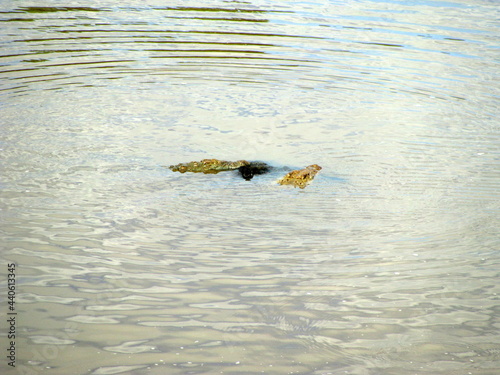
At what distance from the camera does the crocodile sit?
657cm

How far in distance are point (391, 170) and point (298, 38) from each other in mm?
7377

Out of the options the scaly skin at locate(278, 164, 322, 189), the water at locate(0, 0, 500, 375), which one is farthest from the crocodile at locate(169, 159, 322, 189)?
the water at locate(0, 0, 500, 375)

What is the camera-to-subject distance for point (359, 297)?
4625 millimetres

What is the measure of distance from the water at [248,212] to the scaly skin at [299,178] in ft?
0.56

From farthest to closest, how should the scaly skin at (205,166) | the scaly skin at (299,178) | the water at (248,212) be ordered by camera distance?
1. the scaly skin at (205,166)
2. the scaly skin at (299,178)
3. the water at (248,212)

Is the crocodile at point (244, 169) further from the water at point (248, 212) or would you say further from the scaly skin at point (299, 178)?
the water at point (248, 212)

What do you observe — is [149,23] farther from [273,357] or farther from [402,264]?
[273,357]

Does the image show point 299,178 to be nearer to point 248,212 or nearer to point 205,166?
point 248,212

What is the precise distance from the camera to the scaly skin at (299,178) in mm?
6535

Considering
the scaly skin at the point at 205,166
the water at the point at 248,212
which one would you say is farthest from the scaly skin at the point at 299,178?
the scaly skin at the point at 205,166

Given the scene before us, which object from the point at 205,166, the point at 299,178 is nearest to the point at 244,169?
the point at 205,166

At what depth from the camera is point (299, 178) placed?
6543 millimetres

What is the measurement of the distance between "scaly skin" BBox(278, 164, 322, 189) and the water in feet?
0.56

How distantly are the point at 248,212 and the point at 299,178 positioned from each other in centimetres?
97
